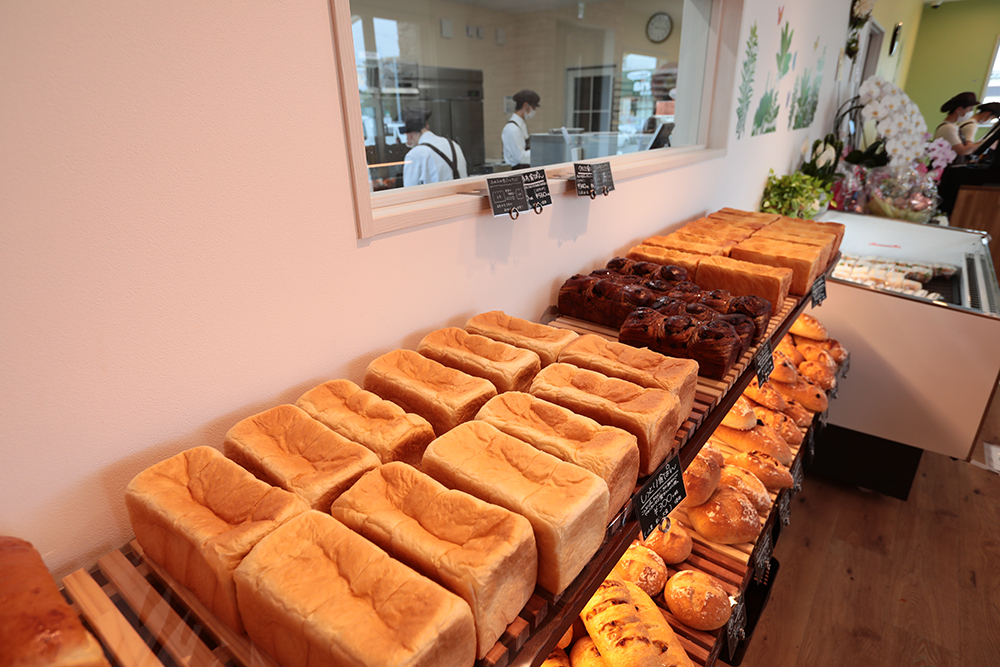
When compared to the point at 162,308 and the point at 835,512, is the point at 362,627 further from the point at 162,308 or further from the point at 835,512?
the point at 835,512

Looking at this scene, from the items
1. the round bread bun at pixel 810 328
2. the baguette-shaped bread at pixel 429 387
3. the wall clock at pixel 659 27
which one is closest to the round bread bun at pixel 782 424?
the round bread bun at pixel 810 328

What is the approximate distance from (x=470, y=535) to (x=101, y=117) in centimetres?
91

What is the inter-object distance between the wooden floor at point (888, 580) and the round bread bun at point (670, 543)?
0.95m

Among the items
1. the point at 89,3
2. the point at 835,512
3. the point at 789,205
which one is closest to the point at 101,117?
the point at 89,3

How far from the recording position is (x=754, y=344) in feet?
5.81

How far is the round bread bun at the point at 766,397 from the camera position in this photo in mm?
2408

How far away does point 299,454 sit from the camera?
1.07 m

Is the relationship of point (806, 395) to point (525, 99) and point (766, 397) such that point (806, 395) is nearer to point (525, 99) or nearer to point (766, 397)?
point (766, 397)

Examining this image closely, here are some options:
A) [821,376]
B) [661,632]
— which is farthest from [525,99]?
[661,632]

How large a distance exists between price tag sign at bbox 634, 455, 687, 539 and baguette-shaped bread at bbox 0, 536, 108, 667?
0.92 m

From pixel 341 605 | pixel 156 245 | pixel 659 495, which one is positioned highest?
pixel 156 245

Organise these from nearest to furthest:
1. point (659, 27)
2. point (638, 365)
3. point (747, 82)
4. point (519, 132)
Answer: point (638, 365) → point (747, 82) → point (659, 27) → point (519, 132)

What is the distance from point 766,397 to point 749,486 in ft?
2.19

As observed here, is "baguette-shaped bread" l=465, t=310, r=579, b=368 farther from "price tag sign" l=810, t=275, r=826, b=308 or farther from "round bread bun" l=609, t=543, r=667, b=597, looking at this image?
"price tag sign" l=810, t=275, r=826, b=308
